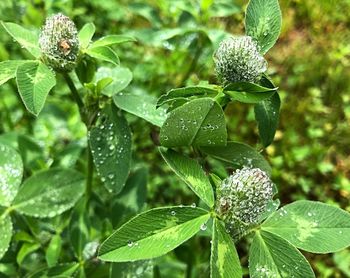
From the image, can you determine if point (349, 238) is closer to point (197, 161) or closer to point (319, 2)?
point (197, 161)

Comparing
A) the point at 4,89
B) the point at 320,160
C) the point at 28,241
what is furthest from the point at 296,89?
the point at 28,241

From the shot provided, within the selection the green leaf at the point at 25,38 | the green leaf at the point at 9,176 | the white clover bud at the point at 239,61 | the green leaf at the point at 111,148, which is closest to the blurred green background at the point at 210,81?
the green leaf at the point at 9,176

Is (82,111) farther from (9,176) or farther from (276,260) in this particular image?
(276,260)

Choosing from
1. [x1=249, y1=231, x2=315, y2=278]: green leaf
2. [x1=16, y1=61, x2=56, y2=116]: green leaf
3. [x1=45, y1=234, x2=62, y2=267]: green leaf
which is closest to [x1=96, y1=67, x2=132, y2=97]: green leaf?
[x1=16, y1=61, x2=56, y2=116]: green leaf

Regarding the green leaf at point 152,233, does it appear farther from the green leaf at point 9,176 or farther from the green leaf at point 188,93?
the green leaf at point 9,176

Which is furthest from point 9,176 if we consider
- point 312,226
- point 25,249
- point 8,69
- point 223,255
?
point 312,226
